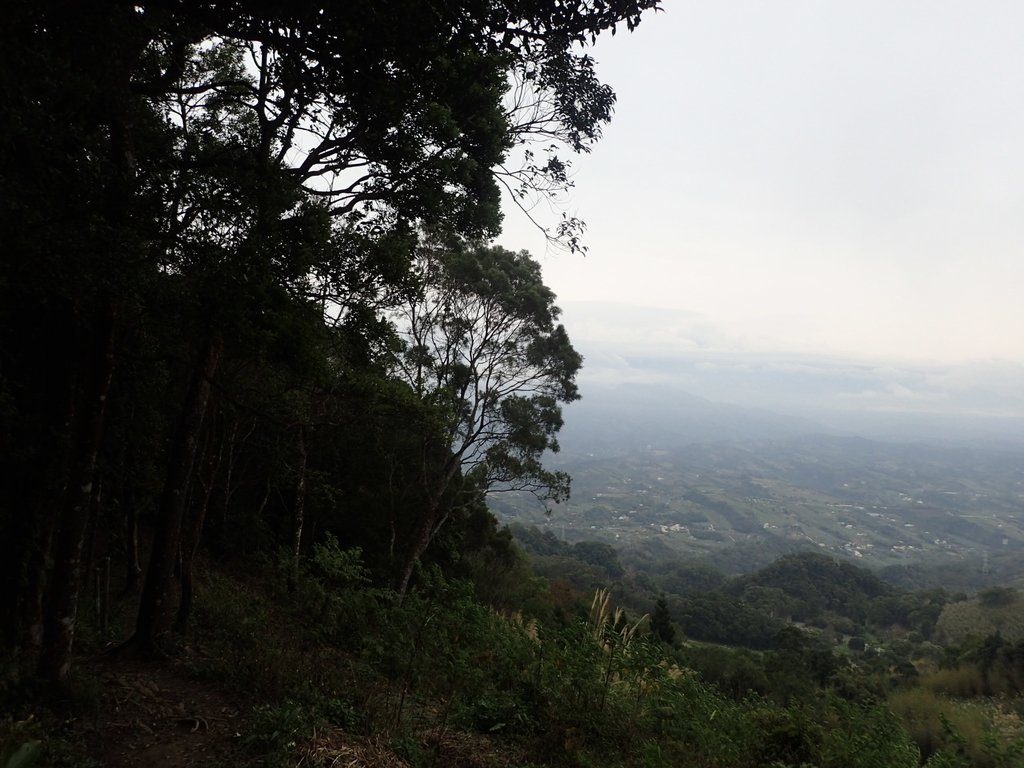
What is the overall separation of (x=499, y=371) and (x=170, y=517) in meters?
7.62

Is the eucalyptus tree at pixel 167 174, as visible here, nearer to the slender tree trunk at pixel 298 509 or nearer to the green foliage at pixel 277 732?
the green foliage at pixel 277 732

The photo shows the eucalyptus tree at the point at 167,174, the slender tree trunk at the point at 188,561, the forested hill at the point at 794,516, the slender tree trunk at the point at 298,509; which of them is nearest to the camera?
the eucalyptus tree at the point at 167,174

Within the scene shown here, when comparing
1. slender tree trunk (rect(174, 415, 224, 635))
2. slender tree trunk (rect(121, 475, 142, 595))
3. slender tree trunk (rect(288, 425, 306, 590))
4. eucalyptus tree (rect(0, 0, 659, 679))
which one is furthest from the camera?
slender tree trunk (rect(288, 425, 306, 590))

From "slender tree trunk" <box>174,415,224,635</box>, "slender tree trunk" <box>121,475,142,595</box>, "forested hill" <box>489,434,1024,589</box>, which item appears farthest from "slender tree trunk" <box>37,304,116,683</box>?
"forested hill" <box>489,434,1024,589</box>

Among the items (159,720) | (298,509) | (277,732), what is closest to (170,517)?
(159,720)

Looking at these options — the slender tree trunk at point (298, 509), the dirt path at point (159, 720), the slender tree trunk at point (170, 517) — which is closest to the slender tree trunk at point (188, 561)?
the slender tree trunk at point (170, 517)

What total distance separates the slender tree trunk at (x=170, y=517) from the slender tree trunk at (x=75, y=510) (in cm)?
98

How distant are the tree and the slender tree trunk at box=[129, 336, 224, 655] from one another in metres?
6.12

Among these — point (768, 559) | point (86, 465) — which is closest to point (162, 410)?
point (86, 465)

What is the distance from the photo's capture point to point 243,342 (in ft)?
10.5

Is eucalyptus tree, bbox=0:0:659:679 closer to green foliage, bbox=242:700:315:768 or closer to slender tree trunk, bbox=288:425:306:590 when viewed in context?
green foliage, bbox=242:700:315:768

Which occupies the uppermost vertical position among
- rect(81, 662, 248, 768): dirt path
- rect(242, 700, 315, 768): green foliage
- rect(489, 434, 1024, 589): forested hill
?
rect(242, 700, 315, 768): green foliage

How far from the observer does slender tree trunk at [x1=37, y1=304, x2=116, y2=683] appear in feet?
10.9

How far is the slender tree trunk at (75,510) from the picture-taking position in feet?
10.9
